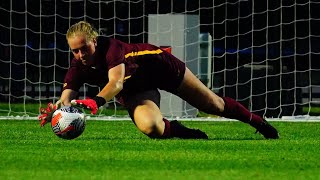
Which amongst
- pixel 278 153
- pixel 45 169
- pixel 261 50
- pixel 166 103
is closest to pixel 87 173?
pixel 45 169

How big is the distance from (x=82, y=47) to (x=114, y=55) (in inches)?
10.4

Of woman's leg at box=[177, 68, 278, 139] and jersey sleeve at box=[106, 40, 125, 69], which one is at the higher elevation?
jersey sleeve at box=[106, 40, 125, 69]

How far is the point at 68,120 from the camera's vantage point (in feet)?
26.8

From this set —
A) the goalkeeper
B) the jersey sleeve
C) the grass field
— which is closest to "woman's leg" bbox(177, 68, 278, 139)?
the goalkeeper

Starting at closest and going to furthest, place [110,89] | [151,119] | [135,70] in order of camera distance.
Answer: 1. [110,89]
2. [135,70]
3. [151,119]

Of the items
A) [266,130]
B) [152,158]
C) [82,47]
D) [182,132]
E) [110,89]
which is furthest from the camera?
[266,130]

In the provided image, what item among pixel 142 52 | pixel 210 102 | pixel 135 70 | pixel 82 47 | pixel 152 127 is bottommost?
pixel 152 127

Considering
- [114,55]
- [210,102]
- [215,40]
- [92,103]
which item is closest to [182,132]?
[210,102]

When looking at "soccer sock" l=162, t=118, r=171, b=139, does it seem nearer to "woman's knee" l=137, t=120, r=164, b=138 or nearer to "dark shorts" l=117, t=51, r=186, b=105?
"woman's knee" l=137, t=120, r=164, b=138

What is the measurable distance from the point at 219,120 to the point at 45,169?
8.85 meters

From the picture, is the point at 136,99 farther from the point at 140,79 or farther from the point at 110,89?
the point at 110,89

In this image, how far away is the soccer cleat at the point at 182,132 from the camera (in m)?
9.02

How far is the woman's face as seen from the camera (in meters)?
8.12

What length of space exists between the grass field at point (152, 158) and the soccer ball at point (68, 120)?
4.6 inches
